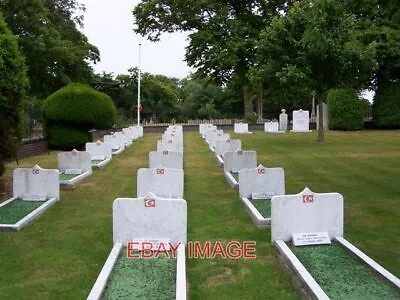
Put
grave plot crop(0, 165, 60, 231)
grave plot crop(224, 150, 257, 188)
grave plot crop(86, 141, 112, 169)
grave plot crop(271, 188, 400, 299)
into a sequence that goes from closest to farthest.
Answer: grave plot crop(271, 188, 400, 299) → grave plot crop(0, 165, 60, 231) → grave plot crop(224, 150, 257, 188) → grave plot crop(86, 141, 112, 169)

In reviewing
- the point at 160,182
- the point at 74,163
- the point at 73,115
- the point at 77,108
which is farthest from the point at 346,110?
the point at 160,182

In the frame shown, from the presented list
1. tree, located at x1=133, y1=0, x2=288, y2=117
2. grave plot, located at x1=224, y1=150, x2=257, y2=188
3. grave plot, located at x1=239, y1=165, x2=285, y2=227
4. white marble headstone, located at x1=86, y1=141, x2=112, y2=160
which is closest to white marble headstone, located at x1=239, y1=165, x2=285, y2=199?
grave plot, located at x1=239, y1=165, x2=285, y2=227

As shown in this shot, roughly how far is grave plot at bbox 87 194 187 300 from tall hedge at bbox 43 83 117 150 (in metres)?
15.4

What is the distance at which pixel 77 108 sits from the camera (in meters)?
21.7

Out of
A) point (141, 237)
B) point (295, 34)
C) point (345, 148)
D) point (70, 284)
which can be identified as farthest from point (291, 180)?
point (295, 34)

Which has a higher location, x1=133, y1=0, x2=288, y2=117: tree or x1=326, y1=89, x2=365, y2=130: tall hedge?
x1=133, y1=0, x2=288, y2=117: tree

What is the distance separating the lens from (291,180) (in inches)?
495

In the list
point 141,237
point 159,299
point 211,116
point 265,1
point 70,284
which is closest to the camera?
point 159,299

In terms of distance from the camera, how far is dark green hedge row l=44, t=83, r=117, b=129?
2155 centimetres

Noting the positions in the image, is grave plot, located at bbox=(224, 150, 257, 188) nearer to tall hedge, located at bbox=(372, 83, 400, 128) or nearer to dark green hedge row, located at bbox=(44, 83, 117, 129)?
dark green hedge row, located at bbox=(44, 83, 117, 129)

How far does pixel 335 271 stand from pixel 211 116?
50107mm

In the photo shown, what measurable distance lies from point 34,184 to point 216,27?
3267 cm

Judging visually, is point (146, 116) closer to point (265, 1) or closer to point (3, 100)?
point (265, 1)

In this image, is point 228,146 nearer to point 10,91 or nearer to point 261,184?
point 261,184
